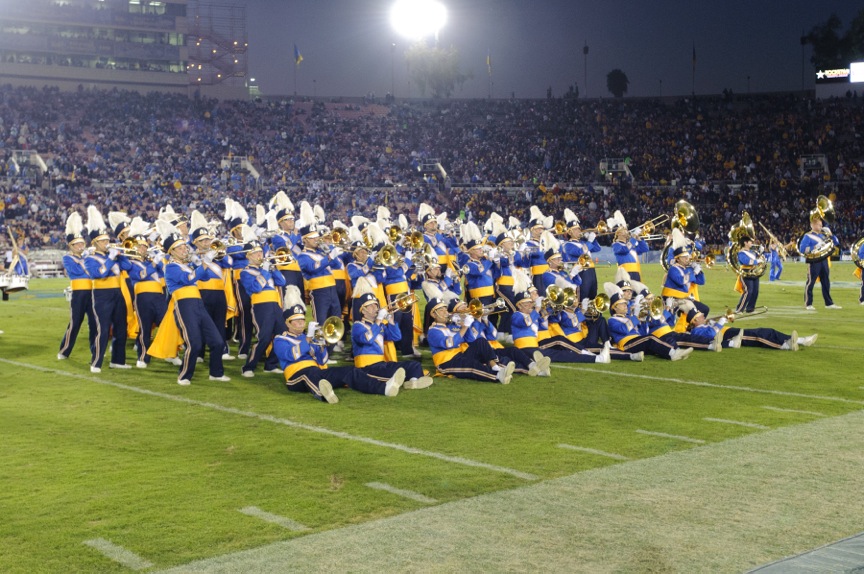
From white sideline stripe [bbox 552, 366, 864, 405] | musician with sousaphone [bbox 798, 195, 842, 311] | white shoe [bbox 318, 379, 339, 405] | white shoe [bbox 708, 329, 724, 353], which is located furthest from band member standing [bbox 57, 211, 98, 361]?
musician with sousaphone [bbox 798, 195, 842, 311]

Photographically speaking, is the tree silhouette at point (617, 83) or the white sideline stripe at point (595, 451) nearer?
the white sideline stripe at point (595, 451)

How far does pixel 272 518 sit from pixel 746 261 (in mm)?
11464

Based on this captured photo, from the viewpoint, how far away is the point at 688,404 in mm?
8195

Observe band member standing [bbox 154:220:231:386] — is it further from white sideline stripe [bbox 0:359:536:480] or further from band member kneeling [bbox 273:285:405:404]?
band member kneeling [bbox 273:285:405:404]

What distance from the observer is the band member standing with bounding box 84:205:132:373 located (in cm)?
1039

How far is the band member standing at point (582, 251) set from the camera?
13.2 meters

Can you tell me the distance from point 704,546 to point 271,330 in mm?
6237

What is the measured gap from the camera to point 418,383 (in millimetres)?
8953

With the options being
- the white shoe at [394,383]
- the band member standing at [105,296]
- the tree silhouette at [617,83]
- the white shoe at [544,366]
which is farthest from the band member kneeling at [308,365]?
the tree silhouette at [617,83]

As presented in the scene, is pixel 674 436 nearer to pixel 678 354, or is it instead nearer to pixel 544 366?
pixel 544 366

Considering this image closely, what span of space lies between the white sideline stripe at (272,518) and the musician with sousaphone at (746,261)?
11.1 meters

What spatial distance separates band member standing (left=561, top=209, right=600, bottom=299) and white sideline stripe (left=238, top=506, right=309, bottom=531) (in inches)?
333

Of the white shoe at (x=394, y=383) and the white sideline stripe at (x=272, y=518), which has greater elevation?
the white shoe at (x=394, y=383)

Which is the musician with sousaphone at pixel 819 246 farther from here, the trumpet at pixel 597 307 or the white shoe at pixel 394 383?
the white shoe at pixel 394 383
